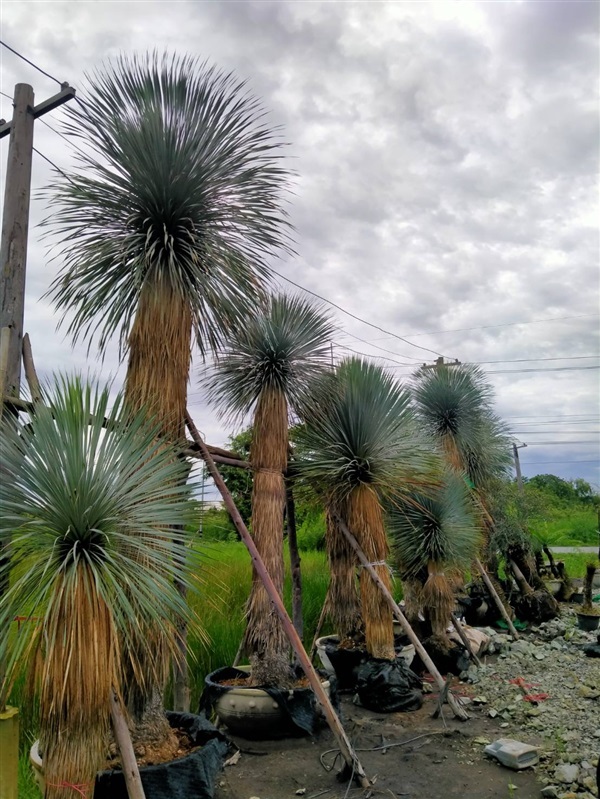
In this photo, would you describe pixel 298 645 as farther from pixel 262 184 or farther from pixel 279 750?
pixel 262 184

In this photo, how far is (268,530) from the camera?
6.57m

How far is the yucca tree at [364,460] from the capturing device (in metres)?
7.41

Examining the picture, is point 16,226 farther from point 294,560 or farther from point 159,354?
point 294,560

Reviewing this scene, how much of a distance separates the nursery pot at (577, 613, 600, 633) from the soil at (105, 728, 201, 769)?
873 cm

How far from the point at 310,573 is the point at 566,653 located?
5056 millimetres

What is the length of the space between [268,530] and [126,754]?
324cm

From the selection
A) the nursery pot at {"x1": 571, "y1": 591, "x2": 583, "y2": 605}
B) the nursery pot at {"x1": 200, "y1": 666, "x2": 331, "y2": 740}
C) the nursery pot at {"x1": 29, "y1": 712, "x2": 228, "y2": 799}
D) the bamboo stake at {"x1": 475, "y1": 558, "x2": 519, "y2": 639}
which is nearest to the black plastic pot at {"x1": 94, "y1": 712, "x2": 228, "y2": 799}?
the nursery pot at {"x1": 29, "y1": 712, "x2": 228, "y2": 799}

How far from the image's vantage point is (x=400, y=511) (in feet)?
30.0

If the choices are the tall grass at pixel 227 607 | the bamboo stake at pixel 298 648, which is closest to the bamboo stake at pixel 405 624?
the tall grass at pixel 227 607

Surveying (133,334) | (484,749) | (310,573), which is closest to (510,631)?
(310,573)

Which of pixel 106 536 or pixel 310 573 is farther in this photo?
pixel 310 573

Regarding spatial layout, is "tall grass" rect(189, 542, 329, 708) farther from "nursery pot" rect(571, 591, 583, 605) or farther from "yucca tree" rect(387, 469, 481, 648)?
"nursery pot" rect(571, 591, 583, 605)

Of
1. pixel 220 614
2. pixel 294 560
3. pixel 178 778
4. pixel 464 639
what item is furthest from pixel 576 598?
pixel 178 778

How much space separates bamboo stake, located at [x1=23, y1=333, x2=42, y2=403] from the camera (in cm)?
390
